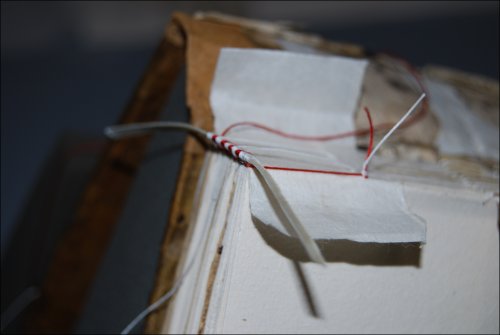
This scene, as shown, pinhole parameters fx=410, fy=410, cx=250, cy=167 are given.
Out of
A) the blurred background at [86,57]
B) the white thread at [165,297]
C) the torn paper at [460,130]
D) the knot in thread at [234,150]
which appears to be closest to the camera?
the knot in thread at [234,150]

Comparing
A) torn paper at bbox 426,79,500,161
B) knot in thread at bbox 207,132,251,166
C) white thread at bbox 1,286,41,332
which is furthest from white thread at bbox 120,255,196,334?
torn paper at bbox 426,79,500,161

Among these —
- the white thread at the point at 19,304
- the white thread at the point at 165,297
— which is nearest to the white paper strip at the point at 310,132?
the white thread at the point at 165,297

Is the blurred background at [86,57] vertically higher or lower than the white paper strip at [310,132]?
higher

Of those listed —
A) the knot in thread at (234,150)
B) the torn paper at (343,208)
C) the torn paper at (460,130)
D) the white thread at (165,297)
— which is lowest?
the white thread at (165,297)

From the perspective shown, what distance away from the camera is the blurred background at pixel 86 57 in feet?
5.31

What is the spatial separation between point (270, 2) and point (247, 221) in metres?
2.11

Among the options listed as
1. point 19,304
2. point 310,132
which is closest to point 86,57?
point 19,304

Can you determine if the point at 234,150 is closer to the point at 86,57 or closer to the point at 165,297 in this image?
the point at 165,297

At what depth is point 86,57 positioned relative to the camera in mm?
2299

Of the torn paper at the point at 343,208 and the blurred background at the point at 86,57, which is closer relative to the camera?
the torn paper at the point at 343,208

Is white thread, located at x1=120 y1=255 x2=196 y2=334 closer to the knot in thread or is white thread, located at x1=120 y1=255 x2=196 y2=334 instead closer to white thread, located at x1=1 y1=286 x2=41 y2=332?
the knot in thread

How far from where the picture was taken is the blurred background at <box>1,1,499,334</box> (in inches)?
63.7

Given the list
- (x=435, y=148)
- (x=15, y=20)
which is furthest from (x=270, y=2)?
(x=435, y=148)

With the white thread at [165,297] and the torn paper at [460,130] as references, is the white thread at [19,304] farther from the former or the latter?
the torn paper at [460,130]
